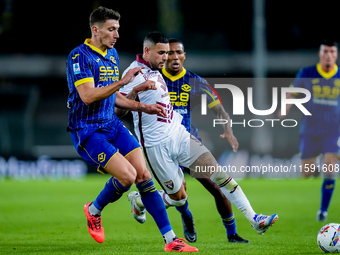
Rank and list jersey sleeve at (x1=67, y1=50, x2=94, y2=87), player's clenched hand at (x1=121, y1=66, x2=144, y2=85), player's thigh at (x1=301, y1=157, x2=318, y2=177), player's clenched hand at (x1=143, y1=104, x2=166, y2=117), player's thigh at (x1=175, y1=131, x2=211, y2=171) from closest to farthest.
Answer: player's clenched hand at (x1=121, y1=66, x2=144, y2=85), jersey sleeve at (x1=67, y1=50, x2=94, y2=87), player's clenched hand at (x1=143, y1=104, x2=166, y2=117), player's thigh at (x1=175, y1=131, x2=211, y2=171), player's thigh at (x1=301, y1=157, x2=318, y2=177)

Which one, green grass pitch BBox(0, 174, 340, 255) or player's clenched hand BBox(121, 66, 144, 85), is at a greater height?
player's clenched hand BBox(121, 66, 144, 85)

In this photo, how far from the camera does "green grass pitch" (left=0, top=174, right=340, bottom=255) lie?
23.8 feet

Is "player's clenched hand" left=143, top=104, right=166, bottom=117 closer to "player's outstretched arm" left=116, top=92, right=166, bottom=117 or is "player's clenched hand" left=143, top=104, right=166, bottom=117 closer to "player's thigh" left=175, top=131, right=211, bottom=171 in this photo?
"player's outstretched arm" left=116, top=92, right=166, bottom=117

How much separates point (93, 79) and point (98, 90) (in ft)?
0.70

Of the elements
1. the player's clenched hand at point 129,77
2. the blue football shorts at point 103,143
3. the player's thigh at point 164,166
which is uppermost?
the player's clenched hand at point 129,77

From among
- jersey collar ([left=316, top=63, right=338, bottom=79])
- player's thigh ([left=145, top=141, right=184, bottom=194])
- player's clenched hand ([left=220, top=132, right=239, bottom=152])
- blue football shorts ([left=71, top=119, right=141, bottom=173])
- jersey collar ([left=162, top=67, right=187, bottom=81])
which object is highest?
jersey collar ([left=162, top=67, right=187, bottom=81])

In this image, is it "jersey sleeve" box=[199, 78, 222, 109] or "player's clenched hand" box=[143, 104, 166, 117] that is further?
"jersey sleeve" box=[199, 78, 222, 109]

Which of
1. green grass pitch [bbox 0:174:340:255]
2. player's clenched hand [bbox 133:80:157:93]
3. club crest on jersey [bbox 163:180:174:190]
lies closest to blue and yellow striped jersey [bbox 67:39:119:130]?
player's clenched hand [bbox 133:80:157:93]

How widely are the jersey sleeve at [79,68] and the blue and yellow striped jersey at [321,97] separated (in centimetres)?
492

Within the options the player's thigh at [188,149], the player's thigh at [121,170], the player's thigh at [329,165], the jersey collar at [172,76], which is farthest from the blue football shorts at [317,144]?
the player's thigh at [121,170]

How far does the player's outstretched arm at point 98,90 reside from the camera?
6.51m

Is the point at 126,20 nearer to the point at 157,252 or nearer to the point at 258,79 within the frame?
the point at 258,79

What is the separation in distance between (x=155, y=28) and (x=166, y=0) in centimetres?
131

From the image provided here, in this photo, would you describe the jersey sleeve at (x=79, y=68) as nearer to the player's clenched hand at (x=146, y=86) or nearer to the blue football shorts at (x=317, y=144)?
the player's clenched hand at (x=146, y=86)
